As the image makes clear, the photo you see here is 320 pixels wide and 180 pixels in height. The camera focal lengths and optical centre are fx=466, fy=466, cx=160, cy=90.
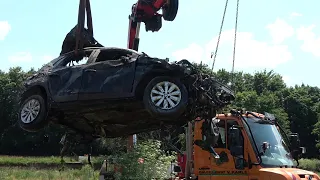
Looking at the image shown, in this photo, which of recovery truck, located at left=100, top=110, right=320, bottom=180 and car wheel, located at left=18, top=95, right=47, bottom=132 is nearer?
car wheel, located at left=18, top=95, right=47, bottom=132

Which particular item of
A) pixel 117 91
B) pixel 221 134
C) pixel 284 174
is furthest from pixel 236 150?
pixel 117 91

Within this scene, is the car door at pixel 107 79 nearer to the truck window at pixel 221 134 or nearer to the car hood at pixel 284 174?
the truck window at pixel 221 134

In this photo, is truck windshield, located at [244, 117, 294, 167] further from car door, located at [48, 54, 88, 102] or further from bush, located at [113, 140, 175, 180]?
car door, located at [48, 54, 88, 102]

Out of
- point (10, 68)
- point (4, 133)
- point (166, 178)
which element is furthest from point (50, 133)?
point (166, 178)

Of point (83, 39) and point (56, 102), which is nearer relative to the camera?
point (56, 102)

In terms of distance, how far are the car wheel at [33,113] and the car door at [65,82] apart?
0.29m

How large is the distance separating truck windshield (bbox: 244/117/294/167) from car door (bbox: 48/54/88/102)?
11.5 feet

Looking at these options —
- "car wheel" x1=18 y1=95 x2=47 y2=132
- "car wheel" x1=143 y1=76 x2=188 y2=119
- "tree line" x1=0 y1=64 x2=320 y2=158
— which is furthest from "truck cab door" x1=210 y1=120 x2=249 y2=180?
"tree line" x1=0 y1=64 x2=320 y2=158

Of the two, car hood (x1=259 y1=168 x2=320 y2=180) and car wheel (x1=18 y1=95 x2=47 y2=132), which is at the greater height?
car wheel (x1=18 y1=95 x2=47 y2=132)

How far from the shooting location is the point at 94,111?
801cm

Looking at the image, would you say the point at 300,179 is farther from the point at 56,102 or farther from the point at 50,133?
the point at 50,133

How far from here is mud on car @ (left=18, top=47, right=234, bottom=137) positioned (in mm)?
7059

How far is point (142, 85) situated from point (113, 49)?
1262 mm

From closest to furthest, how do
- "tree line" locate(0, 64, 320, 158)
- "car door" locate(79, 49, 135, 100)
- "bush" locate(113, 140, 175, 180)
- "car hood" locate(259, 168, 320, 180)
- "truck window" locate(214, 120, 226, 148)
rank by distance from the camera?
1. "car door" locate(79, 49, 135, 100)
2. "car hood" locate(259, 168, 320, 180)
3. "truck window" locate(214, 120, 226, 148)
4. "bush" locate(113, 140, 175, 180)
5. "tree line" locate(0, 64, 320, 158)
